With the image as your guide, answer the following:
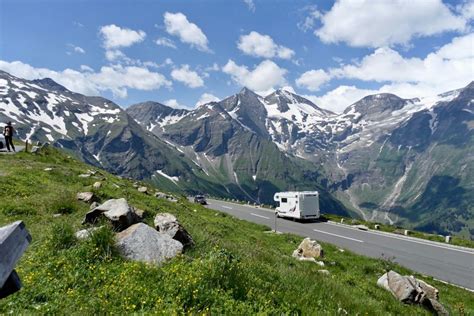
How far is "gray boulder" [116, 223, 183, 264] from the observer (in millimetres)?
8578

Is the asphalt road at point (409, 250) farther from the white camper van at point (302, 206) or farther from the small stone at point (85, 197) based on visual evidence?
the small stone at point (85, 197)

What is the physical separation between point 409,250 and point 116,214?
2715cm

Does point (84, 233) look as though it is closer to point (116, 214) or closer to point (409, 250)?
A: point (116, 214)

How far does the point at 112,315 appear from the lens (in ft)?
19.1

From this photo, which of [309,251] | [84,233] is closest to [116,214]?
[84,233]

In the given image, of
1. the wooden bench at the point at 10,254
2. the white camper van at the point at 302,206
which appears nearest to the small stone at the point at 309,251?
the wooden bench at the point at 10,254

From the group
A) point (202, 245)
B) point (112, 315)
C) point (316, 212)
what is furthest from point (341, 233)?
point (112, 315)

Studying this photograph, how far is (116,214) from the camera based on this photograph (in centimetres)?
1048

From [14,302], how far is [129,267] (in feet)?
7.17

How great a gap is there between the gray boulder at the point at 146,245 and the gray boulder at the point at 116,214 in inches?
38.6

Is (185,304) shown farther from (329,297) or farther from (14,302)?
(329,297)

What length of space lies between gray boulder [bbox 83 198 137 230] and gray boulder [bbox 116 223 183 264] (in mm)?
980

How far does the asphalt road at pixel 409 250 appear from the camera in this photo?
22438mm

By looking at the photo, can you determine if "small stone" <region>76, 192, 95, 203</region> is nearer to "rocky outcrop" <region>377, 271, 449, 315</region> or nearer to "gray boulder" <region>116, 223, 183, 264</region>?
"gray boulder" <region>116, 223, 183, 264</region>
